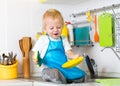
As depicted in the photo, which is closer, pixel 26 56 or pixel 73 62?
pixel 73 62

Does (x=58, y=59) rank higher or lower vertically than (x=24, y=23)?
lower

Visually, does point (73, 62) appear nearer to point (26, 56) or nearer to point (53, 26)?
point (53, 26)

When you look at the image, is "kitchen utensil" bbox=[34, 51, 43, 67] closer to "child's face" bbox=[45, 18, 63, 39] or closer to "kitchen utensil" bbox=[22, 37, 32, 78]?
"child's face" bbox=[45, 18, 63, 39]

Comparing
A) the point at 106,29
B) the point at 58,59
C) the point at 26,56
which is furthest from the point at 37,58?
the point at 106,29

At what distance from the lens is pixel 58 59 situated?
1.50 meters

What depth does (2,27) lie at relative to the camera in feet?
5.92

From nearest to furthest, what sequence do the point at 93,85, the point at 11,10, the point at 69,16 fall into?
the point at 93,85 < the point at 11,10 < the point at 69,16

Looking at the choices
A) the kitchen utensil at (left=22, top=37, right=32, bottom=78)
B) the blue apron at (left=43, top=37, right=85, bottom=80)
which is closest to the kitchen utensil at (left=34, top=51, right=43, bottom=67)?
the blue apron at (left=43, top=37, right=85, bottom=80)

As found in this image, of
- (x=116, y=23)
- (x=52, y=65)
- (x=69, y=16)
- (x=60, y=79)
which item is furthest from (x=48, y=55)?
(x=69, y=16)

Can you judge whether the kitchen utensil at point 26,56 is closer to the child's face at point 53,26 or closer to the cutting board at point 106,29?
the child's face at point 53,26

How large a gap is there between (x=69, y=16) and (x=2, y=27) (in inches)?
19.5

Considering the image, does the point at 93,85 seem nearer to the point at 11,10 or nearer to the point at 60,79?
the point at 60,79

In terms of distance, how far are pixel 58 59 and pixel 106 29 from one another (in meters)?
0.35

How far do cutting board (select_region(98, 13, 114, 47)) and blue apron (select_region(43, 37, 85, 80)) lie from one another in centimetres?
26
